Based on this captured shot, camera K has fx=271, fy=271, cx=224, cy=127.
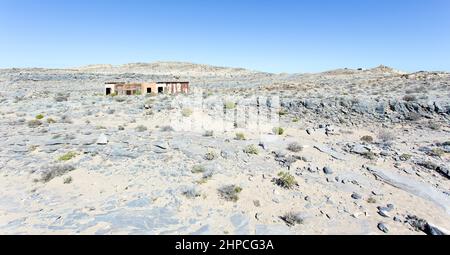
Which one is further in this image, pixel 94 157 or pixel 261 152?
pixel 261 152

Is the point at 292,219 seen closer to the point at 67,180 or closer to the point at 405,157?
the point at 405,157

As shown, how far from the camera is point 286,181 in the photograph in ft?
28.1

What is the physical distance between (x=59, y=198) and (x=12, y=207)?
3.67 ft

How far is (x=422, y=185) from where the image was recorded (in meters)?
8.52

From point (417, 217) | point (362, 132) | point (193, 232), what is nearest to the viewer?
point (193, 232)

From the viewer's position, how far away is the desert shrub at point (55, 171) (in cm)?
899

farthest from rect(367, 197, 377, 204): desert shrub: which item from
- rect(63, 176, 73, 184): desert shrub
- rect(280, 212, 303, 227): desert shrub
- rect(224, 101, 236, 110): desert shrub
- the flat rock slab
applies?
rect(224, 101, 236, 110): desert shrub

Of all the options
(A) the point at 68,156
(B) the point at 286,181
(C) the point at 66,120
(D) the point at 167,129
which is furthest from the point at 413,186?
(C) the point at 66,120

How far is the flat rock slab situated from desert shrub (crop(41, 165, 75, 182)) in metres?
10.7

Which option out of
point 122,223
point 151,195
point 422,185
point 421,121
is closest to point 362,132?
point 421,121

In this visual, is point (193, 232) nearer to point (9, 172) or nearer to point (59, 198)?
point (59, 198)

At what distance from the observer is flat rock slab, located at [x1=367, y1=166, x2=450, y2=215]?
7.65 m

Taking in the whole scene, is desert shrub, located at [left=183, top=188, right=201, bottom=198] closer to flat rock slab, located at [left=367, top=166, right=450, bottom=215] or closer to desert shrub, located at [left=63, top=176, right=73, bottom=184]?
desert shrub, located at [left=63, top=176, right=73, bottom=184]

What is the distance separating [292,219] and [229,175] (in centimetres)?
307
